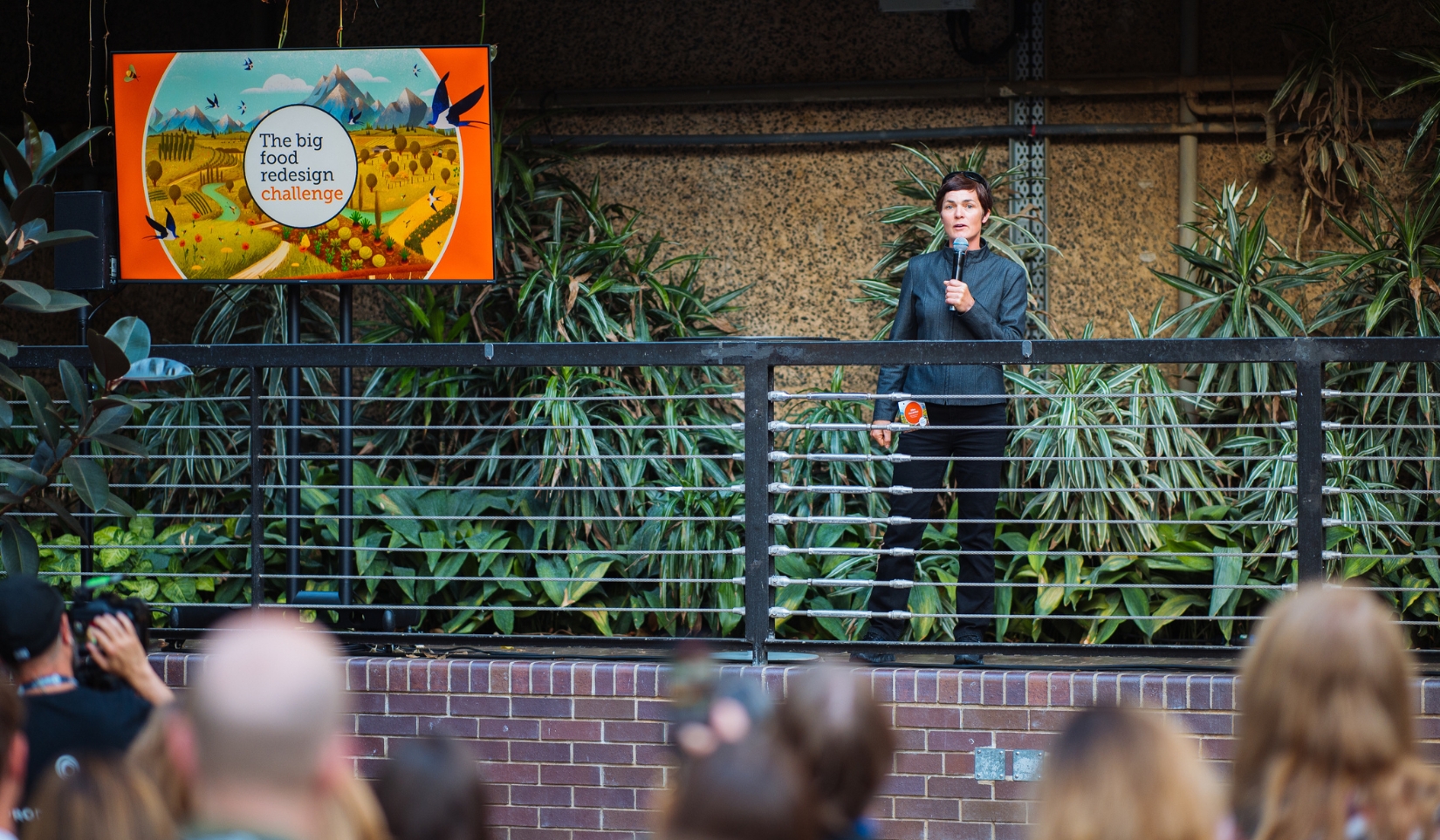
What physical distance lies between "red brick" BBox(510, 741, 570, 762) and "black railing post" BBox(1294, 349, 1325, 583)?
2448mm

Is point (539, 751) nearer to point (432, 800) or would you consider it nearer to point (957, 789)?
point (957, 789)

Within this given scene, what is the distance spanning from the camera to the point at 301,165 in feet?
16.3

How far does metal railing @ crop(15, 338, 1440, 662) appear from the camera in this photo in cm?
419

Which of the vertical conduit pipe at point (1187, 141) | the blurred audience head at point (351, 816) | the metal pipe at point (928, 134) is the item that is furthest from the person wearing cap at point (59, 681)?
the vertical conduit pipe at point (1187, 141)

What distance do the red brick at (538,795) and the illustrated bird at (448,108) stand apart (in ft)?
8.05

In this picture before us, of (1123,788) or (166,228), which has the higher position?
(166,228)

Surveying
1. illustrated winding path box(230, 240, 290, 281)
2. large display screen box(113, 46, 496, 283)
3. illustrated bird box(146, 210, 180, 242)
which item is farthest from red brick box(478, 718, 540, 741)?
illustrated bird box(146, 210, 180, 242)

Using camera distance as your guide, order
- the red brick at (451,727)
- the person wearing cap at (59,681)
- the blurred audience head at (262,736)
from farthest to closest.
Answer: the red brick at (451,727)
the person wearing cap at (59,681)
the blurred audience head at (262,736)

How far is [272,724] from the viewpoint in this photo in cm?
170

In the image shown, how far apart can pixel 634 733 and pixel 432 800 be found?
2404mm

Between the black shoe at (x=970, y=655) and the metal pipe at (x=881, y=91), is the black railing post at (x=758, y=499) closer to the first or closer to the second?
the black shoe at (x=970, y=655)

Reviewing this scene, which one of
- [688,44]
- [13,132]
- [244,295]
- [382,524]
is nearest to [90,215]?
[244,295]

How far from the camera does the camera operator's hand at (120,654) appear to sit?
8.87 ft

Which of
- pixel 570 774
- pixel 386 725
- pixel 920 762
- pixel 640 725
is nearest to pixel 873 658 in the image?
pixel 920 762
